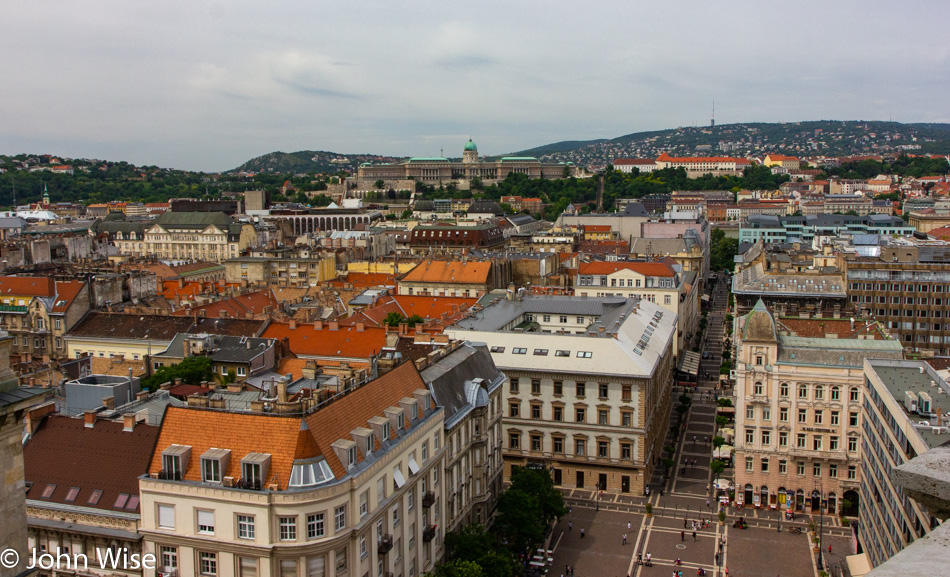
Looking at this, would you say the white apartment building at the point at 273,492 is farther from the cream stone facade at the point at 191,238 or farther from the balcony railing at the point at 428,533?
the cream stone facade at the point at 191,238


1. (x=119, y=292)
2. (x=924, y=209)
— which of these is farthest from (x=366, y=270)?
(x=924, y=209)

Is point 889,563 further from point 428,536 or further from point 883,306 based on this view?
point 883,306

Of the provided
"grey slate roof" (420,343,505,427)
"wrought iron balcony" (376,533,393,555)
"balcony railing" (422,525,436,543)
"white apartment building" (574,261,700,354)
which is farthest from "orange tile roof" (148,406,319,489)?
"white apartment building" (574,261,700,354)

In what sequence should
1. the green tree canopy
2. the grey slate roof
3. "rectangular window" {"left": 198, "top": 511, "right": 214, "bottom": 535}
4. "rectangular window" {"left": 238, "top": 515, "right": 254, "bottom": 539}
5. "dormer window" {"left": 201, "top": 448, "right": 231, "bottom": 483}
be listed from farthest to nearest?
the green tree canopy < the grey slate roof < "rectangular window" {"left": 198, "top": 511, "right": 214, "bottom": 535} < "dormer window" {"left": 201, "top": 448, "right": 231, "bottom": 483} < "rectangular window" {"left": 238, "top": 515, "right": 254, "bottom": 539}

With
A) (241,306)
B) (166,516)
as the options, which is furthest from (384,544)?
(241,306)

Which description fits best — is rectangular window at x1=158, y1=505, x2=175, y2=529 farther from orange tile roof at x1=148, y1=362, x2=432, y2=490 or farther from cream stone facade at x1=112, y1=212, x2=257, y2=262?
cream stone facade at x1=112, y1=212, x2=257, y2=262

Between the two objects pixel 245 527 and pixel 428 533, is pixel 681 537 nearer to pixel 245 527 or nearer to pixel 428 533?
pixel 428 533
